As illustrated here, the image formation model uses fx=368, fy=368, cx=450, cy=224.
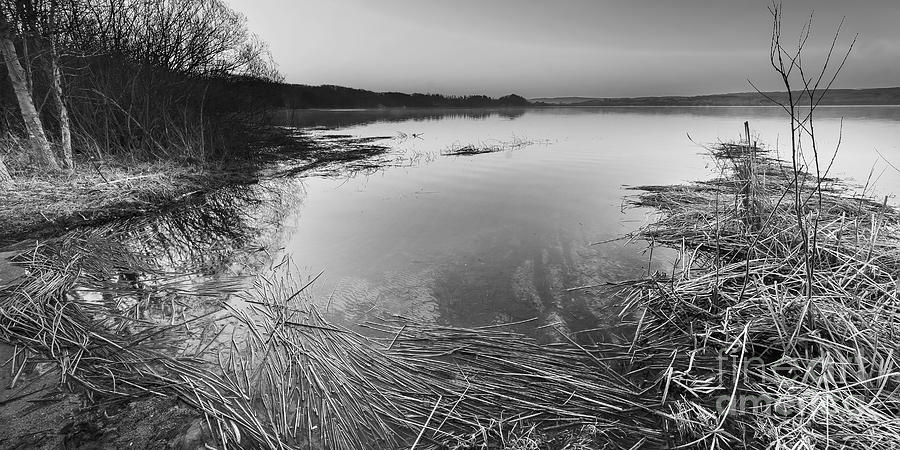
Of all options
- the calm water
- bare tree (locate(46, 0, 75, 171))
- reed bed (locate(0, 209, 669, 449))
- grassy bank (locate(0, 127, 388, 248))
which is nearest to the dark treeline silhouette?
grassy bank (locate(0, 127, 388, 248))

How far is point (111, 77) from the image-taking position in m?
11.7

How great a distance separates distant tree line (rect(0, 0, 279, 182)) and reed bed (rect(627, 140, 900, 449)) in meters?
11.3

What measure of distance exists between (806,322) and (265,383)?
374 cm

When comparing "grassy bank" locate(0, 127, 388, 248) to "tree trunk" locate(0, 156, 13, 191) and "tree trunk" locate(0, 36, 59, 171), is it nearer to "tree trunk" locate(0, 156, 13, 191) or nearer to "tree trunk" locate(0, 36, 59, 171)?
"tree trunk" locate(0, 156, 13, 191)

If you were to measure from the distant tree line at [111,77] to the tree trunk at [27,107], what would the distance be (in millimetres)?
17

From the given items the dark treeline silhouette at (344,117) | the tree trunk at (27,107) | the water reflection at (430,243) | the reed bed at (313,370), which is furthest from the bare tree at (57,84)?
the dark treeline silhouette at (344,117)

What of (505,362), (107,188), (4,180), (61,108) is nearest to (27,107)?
(61,108)

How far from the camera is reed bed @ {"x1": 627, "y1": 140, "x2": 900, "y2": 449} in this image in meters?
1.92

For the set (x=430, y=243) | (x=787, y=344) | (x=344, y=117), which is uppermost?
(x=344, y=117)

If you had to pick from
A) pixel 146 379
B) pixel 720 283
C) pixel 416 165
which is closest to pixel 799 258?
pixel 720 283

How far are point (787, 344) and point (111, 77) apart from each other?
1682 centimetres

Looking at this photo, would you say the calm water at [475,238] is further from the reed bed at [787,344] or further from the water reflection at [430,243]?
the reed bed at [787,344]

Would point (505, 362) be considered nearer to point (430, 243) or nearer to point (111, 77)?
point (430, 243)

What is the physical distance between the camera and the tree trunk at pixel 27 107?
23.2ft
